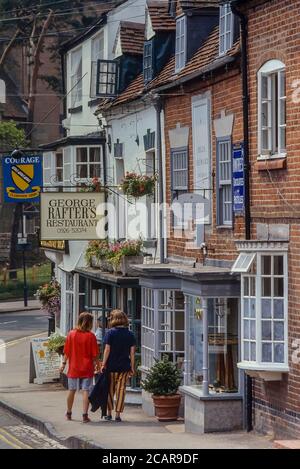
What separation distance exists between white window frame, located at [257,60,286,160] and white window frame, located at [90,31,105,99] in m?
11.1

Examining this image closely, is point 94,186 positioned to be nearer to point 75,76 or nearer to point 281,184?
point 75,76

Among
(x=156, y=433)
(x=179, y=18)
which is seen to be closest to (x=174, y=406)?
(x=156, y=433)

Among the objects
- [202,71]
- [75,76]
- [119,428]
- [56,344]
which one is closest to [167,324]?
[119,428]

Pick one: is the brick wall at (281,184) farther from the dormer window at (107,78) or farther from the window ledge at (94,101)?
the window ledge at (94,101)

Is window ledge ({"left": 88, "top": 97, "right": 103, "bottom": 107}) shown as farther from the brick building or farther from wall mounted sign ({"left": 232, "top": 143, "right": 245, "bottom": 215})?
the brick building

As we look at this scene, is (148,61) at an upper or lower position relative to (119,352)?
upper

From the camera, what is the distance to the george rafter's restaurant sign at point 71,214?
→ 2638 cm

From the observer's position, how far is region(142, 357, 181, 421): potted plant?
22328 millimetres

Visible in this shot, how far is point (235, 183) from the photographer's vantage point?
2045 cm

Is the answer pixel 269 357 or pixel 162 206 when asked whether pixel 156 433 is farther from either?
pixel 162 206

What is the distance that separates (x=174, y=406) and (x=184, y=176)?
4.34 metres

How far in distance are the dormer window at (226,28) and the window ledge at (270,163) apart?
305 cm

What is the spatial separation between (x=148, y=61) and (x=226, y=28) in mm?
5540

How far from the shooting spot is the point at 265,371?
736 inches
